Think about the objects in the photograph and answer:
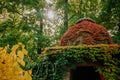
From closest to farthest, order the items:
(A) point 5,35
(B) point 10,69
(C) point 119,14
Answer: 1. (B) point 10,69
2. (A) point 5,35
3. (C) point 119,14

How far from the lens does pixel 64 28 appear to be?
80.1ft

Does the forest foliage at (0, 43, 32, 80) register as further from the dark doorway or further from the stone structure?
the dark doorway

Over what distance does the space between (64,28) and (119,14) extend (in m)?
5.31

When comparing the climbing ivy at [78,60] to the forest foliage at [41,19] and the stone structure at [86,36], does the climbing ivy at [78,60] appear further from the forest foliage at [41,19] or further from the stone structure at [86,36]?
the forest foliage at [41,19]

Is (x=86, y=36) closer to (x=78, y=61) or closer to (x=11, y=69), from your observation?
(x=78, y=61)

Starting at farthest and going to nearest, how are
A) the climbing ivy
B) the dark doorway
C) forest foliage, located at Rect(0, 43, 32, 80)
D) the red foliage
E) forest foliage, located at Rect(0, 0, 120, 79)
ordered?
forest foliage, located at Rect(0, 0, 120, 79) → the dark doorway → the red foliage → the climbing ivy → forest foliage, located at Rect(0, 43, 32, 80)

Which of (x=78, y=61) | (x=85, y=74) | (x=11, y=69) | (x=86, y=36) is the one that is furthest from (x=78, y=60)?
(x=11, y=69)

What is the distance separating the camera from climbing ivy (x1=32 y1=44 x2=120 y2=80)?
37.1 ft

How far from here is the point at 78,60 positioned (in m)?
11.5

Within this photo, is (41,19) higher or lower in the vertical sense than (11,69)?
higher

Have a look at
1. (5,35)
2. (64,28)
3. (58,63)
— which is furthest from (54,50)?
(64,28)

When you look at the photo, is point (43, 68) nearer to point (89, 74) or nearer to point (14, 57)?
point (89, 74)

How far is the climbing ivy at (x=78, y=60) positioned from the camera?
37.1 ft

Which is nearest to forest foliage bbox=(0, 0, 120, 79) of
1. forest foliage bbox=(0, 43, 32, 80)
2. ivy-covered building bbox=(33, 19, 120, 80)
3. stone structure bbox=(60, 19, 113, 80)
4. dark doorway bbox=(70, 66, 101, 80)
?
dark doorway bbox=(70, 66, 101, 80)
